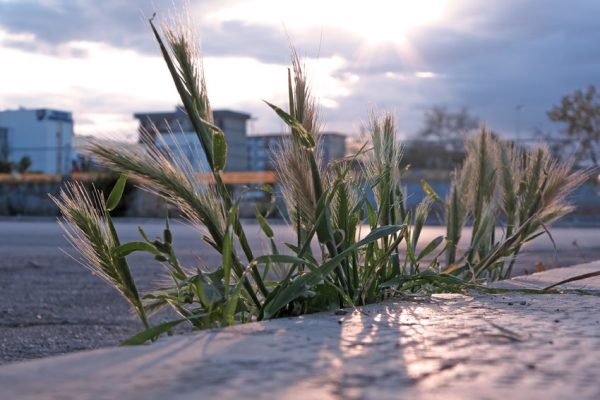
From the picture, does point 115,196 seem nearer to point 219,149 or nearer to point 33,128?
point 219,149

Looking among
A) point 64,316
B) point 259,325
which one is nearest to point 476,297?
point 259,325

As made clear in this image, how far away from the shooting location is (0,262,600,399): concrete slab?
0.97 m

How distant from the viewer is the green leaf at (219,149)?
5.44ft

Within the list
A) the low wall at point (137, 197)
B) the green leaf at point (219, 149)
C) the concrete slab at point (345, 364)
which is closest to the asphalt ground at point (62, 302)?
the green leaf at point (219, 149)

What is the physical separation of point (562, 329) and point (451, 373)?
1.64 feet

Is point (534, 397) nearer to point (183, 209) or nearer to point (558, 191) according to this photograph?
point (183, 209)

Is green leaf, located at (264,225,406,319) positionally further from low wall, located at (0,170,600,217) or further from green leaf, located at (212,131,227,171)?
low wall, located at (0,170,600,217)

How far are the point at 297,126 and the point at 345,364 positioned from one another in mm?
789

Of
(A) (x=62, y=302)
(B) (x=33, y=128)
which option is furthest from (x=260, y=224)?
(B) (x=33, y=128)

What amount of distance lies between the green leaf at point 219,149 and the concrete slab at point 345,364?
43 centimetres

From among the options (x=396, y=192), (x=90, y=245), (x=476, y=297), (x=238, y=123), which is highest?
(x=238, y=123)

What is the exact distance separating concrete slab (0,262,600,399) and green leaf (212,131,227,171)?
43cm

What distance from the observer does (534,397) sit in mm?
977

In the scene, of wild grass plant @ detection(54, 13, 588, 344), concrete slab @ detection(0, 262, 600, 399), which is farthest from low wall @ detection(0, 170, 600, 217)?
concrete slab @ detection(0, 262, 600, 399)
